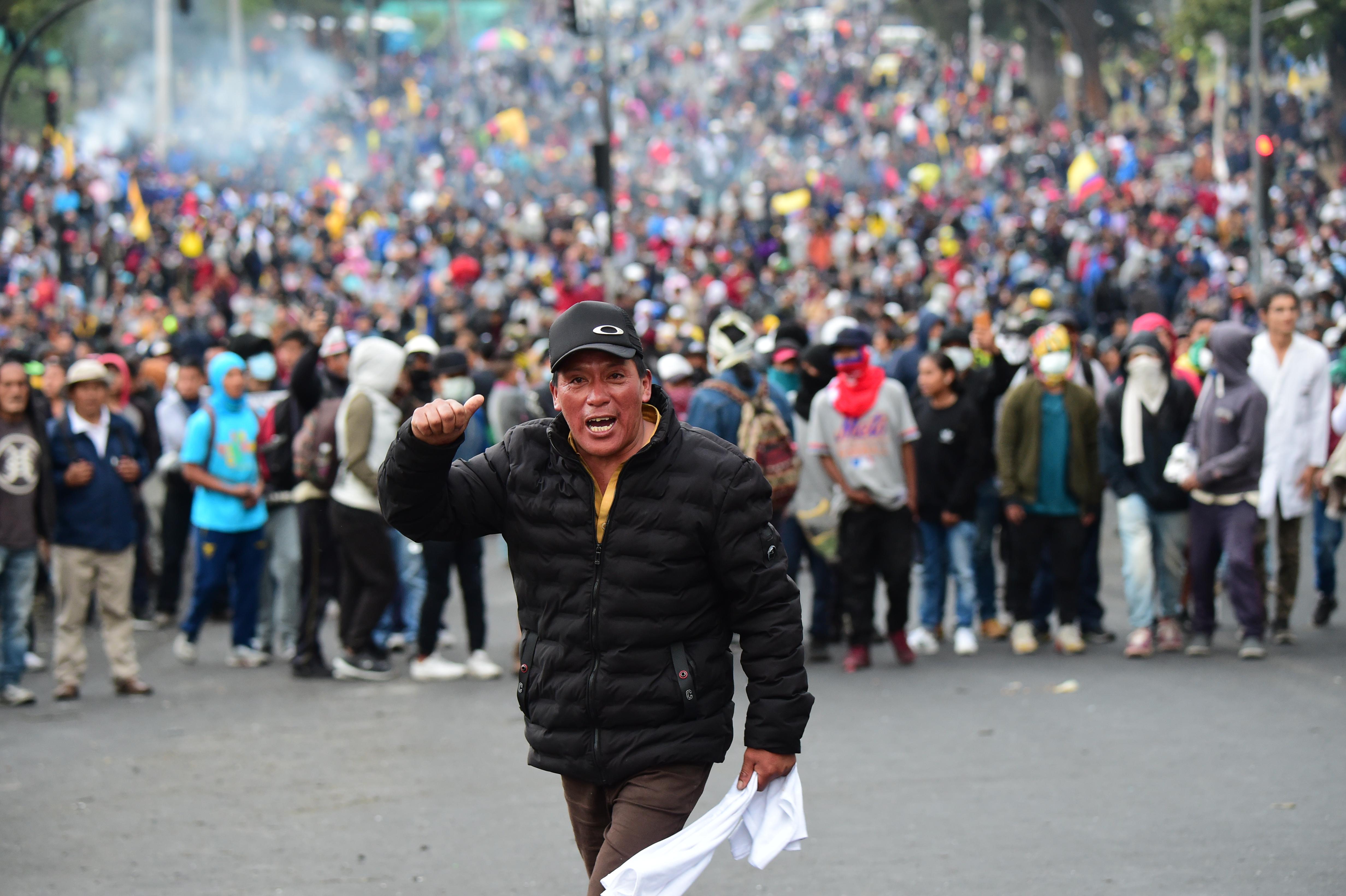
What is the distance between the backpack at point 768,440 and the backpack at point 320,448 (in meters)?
2.31

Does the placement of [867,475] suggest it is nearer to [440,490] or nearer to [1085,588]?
[1085,588]

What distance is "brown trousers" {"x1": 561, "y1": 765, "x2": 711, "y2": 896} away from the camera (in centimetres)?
378

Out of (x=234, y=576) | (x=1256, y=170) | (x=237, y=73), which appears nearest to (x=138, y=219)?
(x=1256, y=170)

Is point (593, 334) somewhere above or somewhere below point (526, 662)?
above

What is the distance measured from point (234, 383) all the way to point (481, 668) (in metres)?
2.42

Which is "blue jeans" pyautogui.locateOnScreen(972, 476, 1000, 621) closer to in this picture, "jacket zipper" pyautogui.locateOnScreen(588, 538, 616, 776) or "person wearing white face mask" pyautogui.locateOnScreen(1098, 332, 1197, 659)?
"person wearing white face mask" pyautogui.locateOnScreen(1098, 332, 1197, 659)

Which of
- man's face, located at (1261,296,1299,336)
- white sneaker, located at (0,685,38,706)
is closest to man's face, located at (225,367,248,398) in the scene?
white sneaker, located at (0,685,38,706)

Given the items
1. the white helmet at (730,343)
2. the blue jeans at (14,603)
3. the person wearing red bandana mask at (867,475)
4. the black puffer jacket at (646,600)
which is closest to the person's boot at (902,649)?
the person wearing red bandana mask at (867,475)

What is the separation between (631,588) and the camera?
3820 mm

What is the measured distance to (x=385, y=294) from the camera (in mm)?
27141

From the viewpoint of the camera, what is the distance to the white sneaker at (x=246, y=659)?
10.1 metres

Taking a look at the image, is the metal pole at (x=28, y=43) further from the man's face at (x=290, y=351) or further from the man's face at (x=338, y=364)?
the man's face at (x=338, y=364)

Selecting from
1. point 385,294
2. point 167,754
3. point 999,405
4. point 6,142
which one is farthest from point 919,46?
point 167,754

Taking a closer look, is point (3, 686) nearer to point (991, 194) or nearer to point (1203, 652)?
point (1203, 652)
